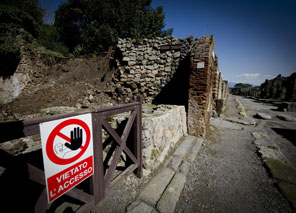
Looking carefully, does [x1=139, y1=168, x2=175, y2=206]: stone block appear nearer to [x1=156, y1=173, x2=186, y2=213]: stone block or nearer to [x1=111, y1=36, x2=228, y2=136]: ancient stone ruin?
[x1=156, y1=173, x2=186, y2=213]: stone block

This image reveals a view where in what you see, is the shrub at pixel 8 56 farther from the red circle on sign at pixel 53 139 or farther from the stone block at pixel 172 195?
the stone block at pixel 172 195

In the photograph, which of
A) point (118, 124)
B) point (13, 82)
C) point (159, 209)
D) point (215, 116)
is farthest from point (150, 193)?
point (13, 82)

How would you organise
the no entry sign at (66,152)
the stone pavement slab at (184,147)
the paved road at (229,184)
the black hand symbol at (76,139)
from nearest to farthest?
the no entry sign at (66,152) < the black hand symbol at (76,139) < the paved road at (229,184) < the stone pavement slab at (184,147)

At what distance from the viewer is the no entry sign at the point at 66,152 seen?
1.00 meters

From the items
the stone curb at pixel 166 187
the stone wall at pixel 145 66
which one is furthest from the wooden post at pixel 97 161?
the stone wall at pixel 145 66

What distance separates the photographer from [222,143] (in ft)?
12.0

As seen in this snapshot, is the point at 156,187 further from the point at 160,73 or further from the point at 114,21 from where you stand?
the point at 114,21

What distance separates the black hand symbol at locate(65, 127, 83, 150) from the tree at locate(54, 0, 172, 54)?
12.3 m

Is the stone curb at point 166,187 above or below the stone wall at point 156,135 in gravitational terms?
below

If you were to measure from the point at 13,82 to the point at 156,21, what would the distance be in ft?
45.0

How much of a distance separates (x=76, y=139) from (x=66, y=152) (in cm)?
14

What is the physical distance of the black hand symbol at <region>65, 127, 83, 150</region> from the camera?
3.78 ft

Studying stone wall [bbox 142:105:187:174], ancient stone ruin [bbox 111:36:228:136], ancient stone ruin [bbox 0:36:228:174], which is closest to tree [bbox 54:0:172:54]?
ancient stone ruin [bbox 0:36:228:174]

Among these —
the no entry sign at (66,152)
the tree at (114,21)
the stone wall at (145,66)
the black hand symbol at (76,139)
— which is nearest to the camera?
the no entry sign at (66,152)
